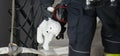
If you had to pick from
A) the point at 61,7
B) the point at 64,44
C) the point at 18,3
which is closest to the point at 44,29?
the point at 61,7

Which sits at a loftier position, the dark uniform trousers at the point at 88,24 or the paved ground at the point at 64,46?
the dark uniform trousers at the point at 88,24

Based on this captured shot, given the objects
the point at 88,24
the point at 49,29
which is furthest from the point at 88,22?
the point at 49,29

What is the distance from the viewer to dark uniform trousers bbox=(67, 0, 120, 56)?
1638 millimetres

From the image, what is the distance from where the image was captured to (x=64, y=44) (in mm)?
2857

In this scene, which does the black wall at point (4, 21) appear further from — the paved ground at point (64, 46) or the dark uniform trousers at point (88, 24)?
the paved ground at point (64, 46)

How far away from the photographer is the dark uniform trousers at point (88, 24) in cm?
164

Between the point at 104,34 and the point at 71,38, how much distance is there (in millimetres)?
211

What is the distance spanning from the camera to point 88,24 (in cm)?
167

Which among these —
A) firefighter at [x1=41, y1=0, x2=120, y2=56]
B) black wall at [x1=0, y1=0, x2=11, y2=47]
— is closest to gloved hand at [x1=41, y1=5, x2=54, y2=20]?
firefighter at [x1=41, y1=0, x2=120, y2=56]

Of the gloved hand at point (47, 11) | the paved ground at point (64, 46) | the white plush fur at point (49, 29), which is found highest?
the gloved hand at point (47, 11)

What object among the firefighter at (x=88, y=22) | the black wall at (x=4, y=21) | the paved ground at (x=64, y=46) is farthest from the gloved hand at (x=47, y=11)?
the paved ground at (x=64, y=46)

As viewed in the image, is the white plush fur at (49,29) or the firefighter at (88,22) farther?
the white plush fur at (49,29)

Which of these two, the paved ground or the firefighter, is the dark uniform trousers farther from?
the paved ground

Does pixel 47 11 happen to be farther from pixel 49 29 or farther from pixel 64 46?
pixel 64 46
